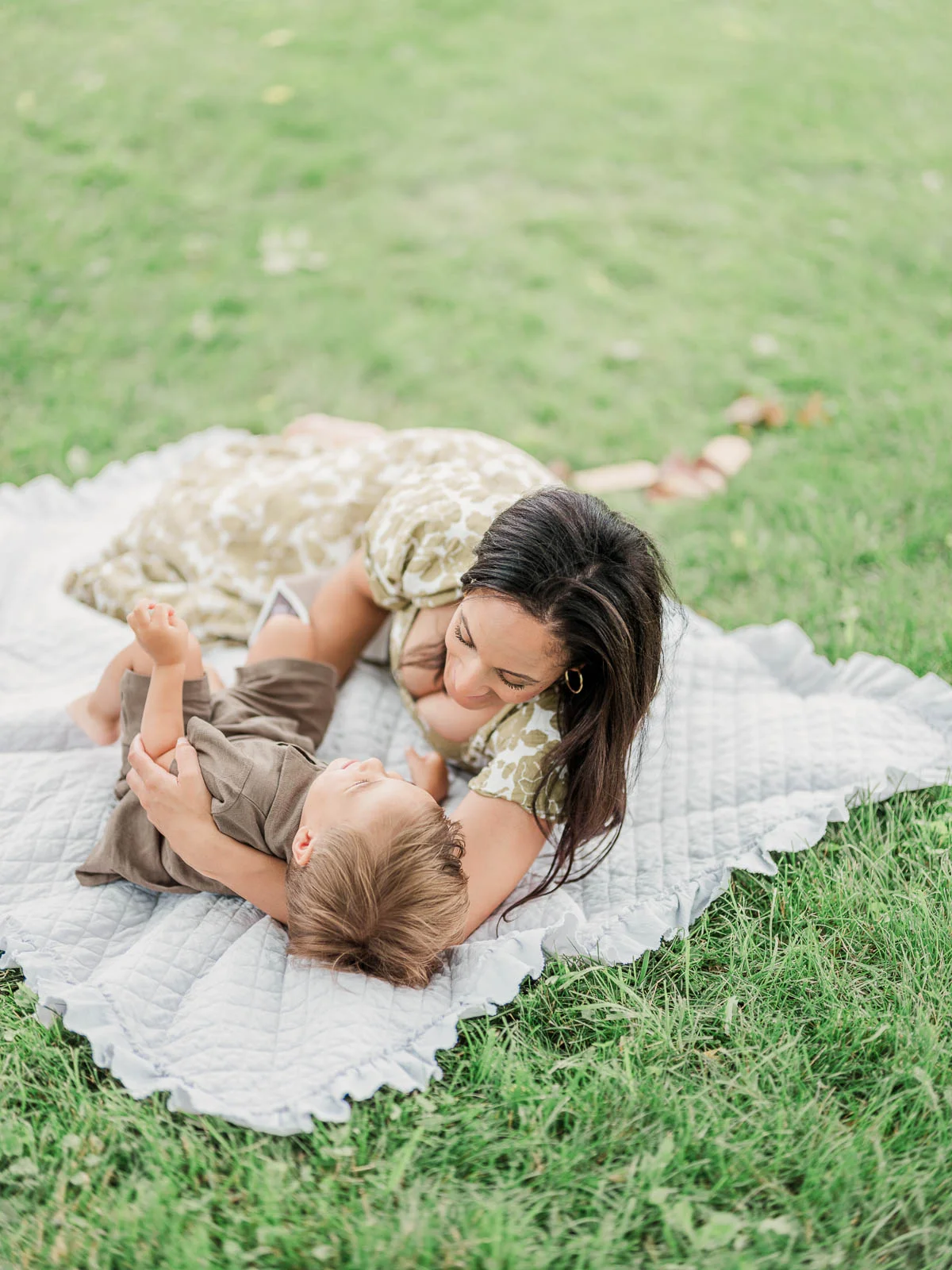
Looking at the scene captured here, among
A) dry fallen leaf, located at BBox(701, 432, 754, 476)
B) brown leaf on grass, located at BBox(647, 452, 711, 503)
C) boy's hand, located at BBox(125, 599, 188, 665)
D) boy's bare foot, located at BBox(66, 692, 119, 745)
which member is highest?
boy's hand, located at BBox(125, 599, 188, 665)

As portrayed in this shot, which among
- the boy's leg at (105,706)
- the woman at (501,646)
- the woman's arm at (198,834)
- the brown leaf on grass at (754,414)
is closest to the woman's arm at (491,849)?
Answer: the woman at (501,646)

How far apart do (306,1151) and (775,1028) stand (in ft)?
2.96

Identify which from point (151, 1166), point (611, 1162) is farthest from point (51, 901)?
point (611, 1162)

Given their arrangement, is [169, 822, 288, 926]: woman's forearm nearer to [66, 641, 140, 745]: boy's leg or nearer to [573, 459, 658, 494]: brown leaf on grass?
[66, 641, 140, 745]: boy's leg

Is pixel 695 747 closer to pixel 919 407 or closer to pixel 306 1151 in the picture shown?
pixel 306 1151

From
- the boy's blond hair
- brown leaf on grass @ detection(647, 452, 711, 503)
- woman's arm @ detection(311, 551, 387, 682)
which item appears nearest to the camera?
the boy's blond hair

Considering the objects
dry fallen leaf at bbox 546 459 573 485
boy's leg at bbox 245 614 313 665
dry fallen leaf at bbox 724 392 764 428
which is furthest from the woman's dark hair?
dry fallen leaf at bbox 724 392 764 428

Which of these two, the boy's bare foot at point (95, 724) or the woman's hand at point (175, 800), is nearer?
the woman's hand at point (175, 800)

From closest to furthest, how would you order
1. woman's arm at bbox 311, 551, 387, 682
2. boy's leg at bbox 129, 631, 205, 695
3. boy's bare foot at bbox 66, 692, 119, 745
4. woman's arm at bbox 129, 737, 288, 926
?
woman's arm at bbox 129, 737, 288, 926 < boy's leg at bbox 129, 631, 205, 695 < boy's bare foot at bbox 66, 692, 119, 745 < woman's arm at bbox 311, 551, 387, 682

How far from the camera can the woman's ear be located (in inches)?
76.5

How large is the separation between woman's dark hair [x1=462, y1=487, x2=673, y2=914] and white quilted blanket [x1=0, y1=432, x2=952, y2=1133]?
0.24 metres

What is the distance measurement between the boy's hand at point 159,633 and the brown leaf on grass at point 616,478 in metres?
1.77

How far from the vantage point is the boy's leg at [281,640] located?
2.51 meters

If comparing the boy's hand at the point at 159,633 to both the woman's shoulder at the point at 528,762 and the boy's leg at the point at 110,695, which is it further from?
the woman's shoulder at the point at 528,762
